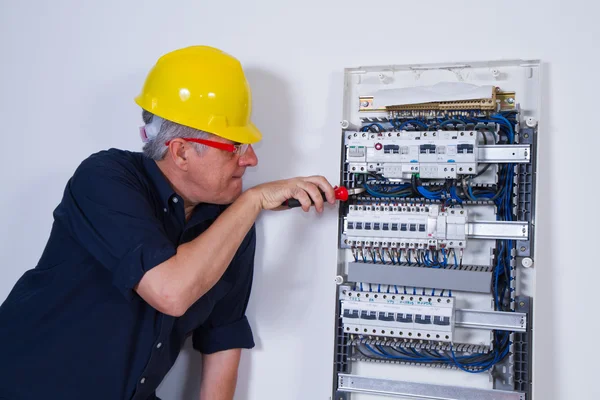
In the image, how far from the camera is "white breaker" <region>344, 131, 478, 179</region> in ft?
5.24

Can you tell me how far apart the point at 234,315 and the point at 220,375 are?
0.62 ft

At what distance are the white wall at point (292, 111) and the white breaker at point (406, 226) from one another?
153 millimetres

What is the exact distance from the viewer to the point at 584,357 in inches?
62.4

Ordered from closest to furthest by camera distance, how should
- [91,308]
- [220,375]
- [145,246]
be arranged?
[145,246]
[91,308]
[220,375]

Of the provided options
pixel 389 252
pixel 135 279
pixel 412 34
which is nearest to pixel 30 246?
pixel 135 279

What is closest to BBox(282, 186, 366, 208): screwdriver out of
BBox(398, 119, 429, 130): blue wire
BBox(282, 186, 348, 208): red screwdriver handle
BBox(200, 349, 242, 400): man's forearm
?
BBox(282, 186, 348, 208): red screwdriver handle

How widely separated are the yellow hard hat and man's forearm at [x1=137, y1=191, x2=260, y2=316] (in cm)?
28

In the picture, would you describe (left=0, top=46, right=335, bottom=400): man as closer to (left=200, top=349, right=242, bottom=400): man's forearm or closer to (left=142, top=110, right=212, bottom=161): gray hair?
(left=142, top=110, right=212, bottom=161): gray hair

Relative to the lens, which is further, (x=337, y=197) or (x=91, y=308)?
(x=337, y=197)

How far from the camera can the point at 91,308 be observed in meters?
1.54

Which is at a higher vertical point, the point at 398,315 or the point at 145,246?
the point at 145,246

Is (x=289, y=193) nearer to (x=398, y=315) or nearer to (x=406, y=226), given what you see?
(x=406, y=226)

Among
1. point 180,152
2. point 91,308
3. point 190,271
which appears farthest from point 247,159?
point 91,308

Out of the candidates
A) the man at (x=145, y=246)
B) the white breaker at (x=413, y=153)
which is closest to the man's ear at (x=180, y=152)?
the man at (x=145, y=246)
